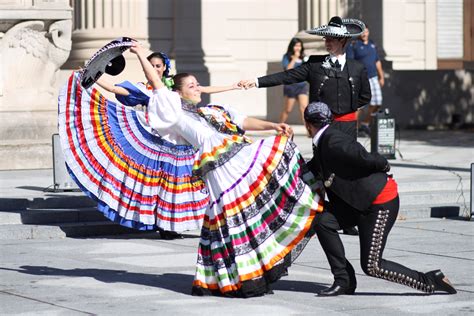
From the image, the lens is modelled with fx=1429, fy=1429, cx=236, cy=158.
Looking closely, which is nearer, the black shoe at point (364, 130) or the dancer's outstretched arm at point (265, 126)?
the dancer's outstretched arm at point (265, 126)

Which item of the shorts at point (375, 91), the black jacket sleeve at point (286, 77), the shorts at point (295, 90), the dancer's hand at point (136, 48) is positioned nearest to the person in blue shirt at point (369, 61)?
the shorts at point (375, 91)

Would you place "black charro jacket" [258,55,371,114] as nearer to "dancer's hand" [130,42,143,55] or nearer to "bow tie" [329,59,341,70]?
"bow tie" [329,59,341,70]

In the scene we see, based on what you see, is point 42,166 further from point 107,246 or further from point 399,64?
point 399,64

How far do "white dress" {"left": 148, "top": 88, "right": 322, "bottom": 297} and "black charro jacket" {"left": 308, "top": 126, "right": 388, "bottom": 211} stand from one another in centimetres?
16

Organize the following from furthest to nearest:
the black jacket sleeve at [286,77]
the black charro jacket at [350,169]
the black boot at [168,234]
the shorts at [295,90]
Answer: the shorts at [295,90] < the black boot at [168,234] < the black jacket sleeve at [286,77] < the black charro jacket at [350,169]

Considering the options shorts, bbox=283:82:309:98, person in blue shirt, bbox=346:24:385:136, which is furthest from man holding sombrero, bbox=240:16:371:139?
shorts, bbox=283:82:309:98

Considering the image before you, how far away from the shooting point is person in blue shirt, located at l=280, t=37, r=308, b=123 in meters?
22.0

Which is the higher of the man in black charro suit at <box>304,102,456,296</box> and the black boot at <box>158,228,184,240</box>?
the man in black charro suit at <box>304,102,456,296</box>

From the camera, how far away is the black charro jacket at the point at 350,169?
31.3 feet

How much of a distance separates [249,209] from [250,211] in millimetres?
15

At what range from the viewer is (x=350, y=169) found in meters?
9.58

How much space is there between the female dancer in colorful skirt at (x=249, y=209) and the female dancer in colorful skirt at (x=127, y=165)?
106 inches

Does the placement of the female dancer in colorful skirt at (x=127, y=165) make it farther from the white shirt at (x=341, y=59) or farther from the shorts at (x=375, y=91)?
the shorts at (x=375, y=91)

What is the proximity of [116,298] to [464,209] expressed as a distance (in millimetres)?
6320
